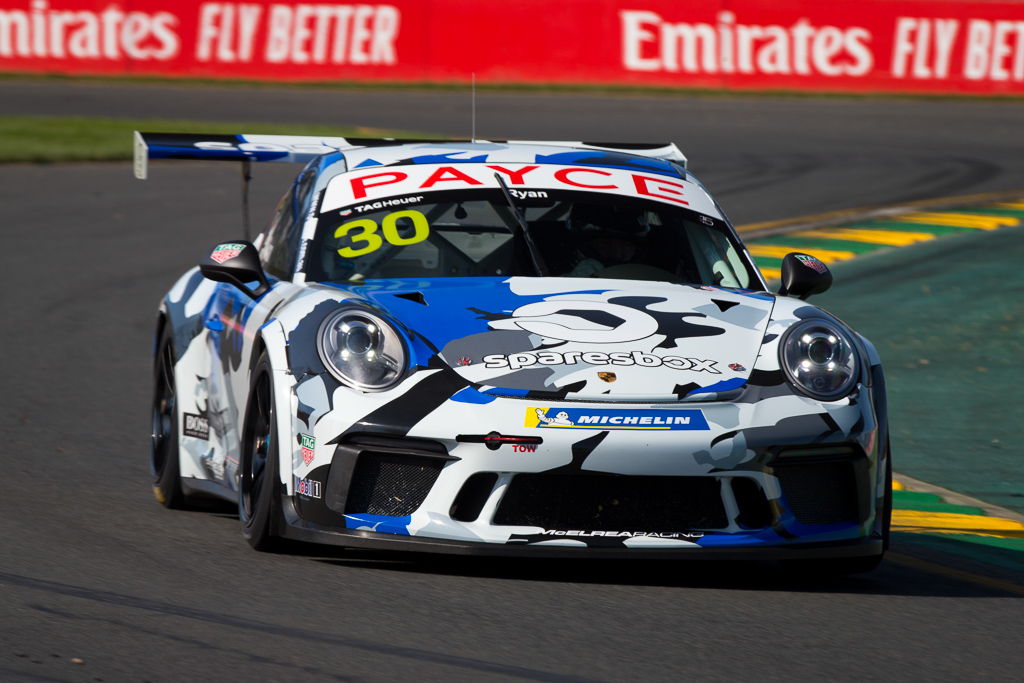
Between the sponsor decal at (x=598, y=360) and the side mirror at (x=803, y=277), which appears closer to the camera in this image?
the sponsor decal at (x=598, y=360)

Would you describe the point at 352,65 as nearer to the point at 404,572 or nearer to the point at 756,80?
the point at 756,80

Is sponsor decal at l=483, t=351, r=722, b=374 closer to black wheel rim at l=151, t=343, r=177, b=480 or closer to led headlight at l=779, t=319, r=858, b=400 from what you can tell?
led headlight at l=779, t=319, r=858, b=400

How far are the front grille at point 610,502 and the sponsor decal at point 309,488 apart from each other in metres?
0.50

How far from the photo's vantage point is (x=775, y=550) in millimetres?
5273

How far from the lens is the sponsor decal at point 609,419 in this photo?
512cm

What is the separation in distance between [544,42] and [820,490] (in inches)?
1061

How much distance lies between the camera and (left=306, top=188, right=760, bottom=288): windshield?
6.22 m

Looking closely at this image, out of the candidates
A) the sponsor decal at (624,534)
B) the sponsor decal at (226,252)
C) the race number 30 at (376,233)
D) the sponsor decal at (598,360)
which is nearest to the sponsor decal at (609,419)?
the sponsor decal at (598,360)

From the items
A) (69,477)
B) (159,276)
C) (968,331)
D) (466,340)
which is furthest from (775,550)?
(159,276)

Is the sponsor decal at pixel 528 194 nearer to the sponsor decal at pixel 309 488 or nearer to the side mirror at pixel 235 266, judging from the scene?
the side mirror at pixel 235 266

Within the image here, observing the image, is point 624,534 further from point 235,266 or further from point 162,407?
point 162,407

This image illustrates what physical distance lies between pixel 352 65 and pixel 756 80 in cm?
669

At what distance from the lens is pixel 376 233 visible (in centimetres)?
632

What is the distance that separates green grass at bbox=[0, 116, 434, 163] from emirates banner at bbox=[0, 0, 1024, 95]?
737 centimetres
